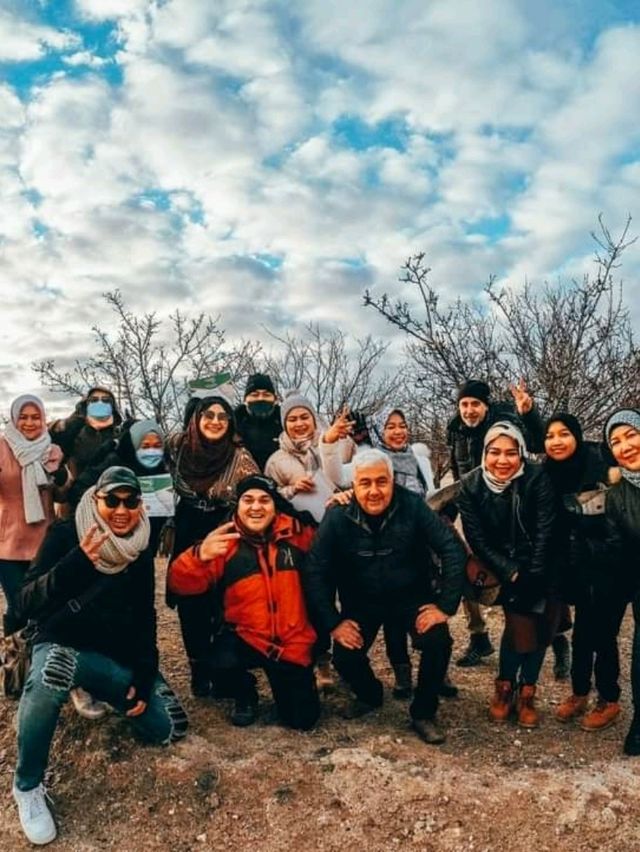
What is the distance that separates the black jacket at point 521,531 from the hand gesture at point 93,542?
6.99ft

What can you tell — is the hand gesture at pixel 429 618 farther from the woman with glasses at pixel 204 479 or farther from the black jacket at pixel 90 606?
the black jacket at pixel 90 606

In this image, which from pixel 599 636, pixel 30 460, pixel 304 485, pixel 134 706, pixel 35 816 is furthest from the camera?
pixel 30 460

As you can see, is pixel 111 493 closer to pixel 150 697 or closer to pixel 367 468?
pixel 150 697

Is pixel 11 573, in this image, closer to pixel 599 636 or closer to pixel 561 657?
pixel 599 636

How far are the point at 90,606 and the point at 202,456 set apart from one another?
123 cm

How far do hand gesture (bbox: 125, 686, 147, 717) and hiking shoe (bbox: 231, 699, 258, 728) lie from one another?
648 mm

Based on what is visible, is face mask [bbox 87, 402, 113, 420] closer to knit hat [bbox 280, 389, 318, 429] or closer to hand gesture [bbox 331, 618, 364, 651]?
knit hat [bbox 280, 389, 318, 429]

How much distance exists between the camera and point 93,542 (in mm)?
3535

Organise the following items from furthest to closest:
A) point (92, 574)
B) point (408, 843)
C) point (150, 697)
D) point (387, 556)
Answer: point (387, 556), point (150, 697), point (92, 574), point (408, 843)

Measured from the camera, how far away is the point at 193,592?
166 inches

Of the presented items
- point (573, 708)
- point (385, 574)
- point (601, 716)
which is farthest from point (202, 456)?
point (601, 716)

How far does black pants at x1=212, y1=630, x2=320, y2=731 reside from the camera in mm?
4109

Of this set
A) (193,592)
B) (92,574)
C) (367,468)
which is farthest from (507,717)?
(92,574)

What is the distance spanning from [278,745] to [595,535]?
218 centimetres
